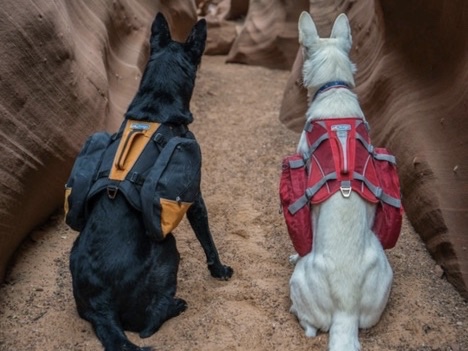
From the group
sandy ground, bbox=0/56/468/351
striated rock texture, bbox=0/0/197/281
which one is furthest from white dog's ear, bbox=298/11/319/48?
striated rock texture, bbox=0/0/197/281

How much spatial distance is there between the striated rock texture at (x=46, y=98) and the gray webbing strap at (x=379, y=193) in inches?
81.9

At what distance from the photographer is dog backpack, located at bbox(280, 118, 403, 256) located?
11.6 feet

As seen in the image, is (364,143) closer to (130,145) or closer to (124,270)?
(130,145)

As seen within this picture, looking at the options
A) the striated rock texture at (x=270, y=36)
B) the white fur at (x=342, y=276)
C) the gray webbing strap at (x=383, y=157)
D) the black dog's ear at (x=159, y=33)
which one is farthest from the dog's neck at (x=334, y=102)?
the striated rock texture at (x=270, y=36)

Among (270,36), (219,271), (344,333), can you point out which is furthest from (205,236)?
(270,36)

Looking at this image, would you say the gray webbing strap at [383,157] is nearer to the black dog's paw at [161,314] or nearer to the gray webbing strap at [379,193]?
the gray webbing strap at [379,193]

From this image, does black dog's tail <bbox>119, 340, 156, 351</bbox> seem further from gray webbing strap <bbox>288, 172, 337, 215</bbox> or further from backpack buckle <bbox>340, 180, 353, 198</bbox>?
backpack buckle <bbox>340, 180, 353, 198</bbox>

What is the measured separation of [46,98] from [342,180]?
2.09 metres

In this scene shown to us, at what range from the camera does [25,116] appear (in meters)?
4.00

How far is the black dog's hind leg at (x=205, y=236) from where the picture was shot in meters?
3.83

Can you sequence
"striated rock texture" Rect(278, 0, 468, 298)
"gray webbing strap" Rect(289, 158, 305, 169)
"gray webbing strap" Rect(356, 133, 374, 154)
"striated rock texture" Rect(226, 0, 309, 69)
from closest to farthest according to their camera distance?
1. "gray webbing strap" Rect(356, 133, 374, 154)
2. "gray webbing strap" Rect(289, 158, 305, 169)
3. "striated rock texture" Rect(278, 0, 468, 298)
4. "striated rock texture" Rect(226, 0, 309, 69)

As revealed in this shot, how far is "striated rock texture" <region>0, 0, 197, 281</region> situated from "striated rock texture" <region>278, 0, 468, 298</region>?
2250 mm

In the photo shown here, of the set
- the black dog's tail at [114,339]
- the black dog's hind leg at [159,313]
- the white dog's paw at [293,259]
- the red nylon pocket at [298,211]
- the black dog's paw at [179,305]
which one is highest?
the red nylon pocket at [298,211]

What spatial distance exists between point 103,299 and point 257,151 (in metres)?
2.84
